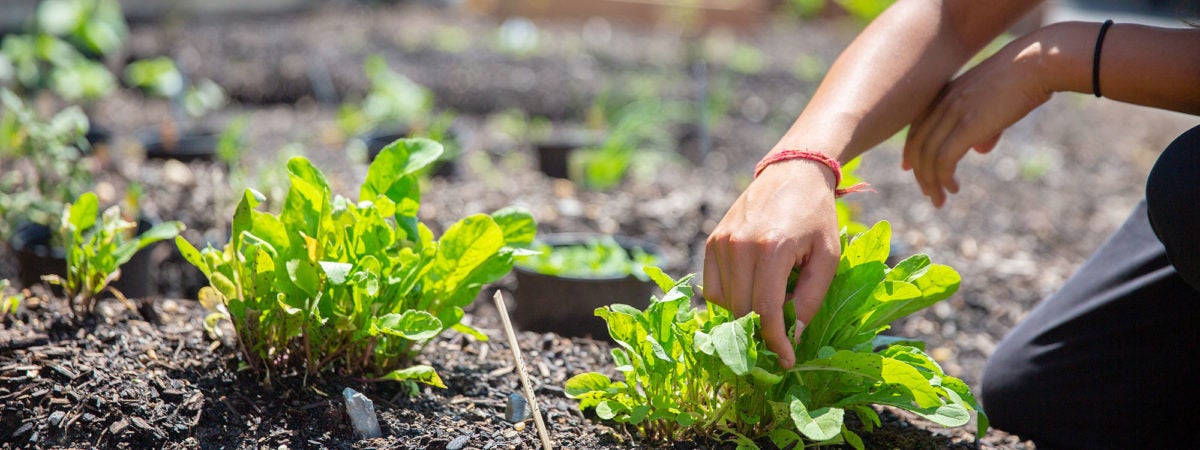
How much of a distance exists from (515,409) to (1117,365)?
44.0 inches

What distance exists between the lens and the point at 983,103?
5.16ft

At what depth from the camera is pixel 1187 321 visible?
171 cm

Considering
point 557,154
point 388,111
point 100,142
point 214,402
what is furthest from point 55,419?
point 388,111

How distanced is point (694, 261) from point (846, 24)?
560 centimetres

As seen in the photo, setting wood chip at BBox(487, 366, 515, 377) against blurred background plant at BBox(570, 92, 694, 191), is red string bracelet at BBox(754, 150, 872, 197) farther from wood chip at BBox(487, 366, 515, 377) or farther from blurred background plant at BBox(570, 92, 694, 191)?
blurred background plant at BBox(570, 92, 694, 191)

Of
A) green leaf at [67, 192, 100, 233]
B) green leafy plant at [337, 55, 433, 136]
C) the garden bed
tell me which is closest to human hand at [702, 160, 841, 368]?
the garden bed

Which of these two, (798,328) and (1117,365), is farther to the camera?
(1117,365)

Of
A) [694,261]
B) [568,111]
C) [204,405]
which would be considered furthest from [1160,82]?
[568,111]

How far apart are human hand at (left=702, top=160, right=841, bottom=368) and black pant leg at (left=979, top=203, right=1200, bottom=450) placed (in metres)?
0.76

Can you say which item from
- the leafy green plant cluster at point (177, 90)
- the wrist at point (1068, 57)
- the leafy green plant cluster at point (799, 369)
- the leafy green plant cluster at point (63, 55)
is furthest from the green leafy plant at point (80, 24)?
the wrist at point (1068, 57)

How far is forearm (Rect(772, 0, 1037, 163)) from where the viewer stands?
56.7 inches

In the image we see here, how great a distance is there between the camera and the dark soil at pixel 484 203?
141 centimetres

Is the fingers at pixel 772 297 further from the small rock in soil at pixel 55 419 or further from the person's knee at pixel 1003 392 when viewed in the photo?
the small rock in soil at pixel 55 419

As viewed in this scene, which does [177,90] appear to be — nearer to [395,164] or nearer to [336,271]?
[395,164]
